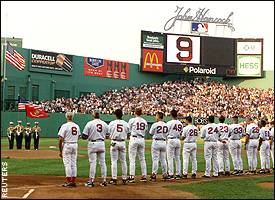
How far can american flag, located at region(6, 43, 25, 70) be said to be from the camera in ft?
156

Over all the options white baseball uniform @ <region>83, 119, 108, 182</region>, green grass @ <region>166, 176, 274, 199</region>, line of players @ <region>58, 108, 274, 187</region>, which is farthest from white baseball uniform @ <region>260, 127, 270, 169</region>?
white baseball uniform @ <region>83, 119, 108, 182</region>

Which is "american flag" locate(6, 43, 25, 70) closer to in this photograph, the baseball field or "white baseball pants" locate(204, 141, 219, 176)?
the baseball field

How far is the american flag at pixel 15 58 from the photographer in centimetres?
4741

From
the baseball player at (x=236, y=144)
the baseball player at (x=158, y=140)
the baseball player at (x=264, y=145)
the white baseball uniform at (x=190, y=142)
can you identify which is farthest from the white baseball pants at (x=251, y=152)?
the baseball player at (x=158, y=140)

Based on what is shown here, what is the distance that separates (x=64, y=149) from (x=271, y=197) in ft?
18.8

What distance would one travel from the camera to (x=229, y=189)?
1346 cm

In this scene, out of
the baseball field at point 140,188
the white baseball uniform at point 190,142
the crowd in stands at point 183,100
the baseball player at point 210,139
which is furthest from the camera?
the crowd in stands at point 183,100

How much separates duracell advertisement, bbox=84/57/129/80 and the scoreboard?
2.44 m

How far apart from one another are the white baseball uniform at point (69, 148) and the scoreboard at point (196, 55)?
4772 centimetres

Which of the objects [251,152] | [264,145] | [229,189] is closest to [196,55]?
[264,145]

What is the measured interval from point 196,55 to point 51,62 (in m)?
19.9

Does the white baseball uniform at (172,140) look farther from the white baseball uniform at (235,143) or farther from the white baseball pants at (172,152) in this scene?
the white baseball uniform at (235,143)

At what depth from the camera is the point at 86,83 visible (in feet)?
187

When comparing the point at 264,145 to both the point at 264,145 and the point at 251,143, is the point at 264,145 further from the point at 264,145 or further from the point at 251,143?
the point at 251,143
